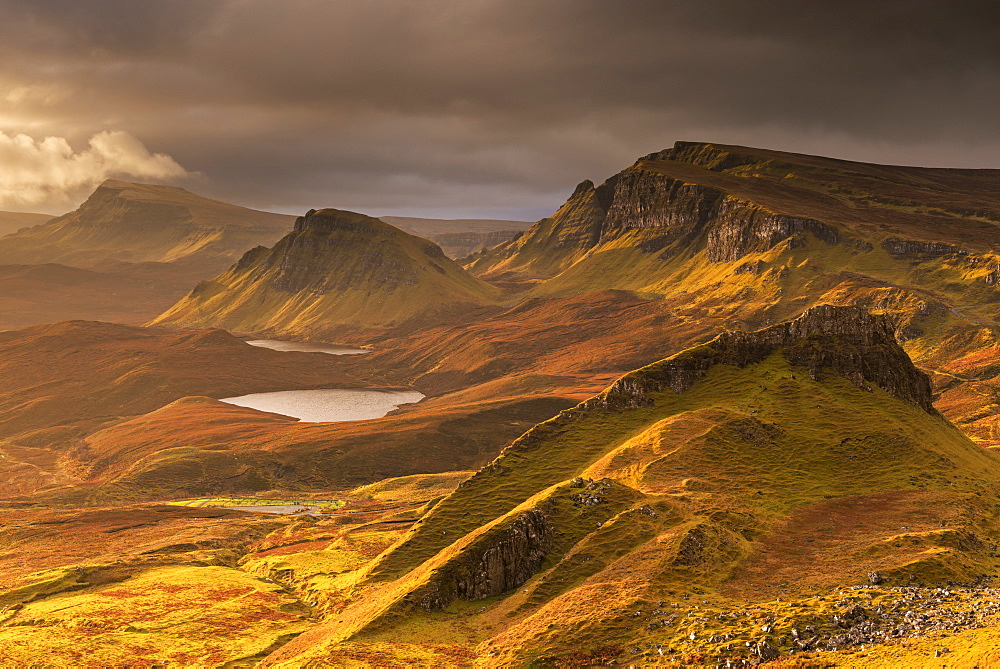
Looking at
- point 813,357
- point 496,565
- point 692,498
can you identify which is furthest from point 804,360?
point 496,565

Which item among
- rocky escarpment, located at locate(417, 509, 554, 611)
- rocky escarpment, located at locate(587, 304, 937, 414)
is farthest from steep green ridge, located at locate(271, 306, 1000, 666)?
rocky escarpment, located at locate(587, 304, 937, 414)

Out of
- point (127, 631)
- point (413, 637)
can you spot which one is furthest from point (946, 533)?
point (127, 631)

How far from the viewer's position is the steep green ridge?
68.5m

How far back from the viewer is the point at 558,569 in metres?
76.4

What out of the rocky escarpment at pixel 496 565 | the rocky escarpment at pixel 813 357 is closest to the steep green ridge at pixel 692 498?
the rocky escarpment at pixel 496 565

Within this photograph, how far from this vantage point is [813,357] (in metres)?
112

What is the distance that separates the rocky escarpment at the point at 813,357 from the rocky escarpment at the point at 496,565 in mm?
37232

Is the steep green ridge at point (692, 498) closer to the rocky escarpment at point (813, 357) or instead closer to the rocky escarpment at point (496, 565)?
the rocky escarpment at point (496, 565)

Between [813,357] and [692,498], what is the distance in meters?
40.0

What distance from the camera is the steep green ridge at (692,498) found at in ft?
225

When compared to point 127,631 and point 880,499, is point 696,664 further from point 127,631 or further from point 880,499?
point 127,631

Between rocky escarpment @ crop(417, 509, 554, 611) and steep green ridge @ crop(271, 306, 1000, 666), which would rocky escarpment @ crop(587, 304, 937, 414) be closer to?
steep green ridge @ crop(271, 306, 1000, 666)

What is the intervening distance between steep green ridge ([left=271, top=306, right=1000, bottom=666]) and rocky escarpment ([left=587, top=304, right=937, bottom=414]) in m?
0.29

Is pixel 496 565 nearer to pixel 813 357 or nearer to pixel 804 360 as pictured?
pixel 804 360
